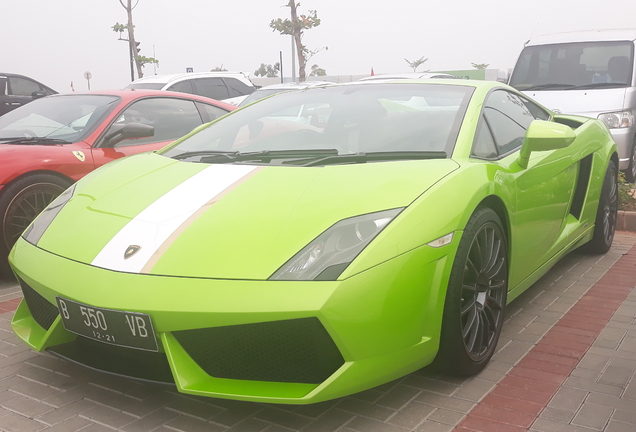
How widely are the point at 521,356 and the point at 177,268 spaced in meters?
1.72

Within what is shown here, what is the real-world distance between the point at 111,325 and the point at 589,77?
308 inches

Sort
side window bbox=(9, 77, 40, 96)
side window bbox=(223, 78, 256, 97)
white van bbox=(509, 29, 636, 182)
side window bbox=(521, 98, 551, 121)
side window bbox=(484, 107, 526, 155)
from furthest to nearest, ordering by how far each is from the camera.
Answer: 1. side window bbox=(9, 77, 40, 96)
2. side window bbox=(223, 78, 256, 97)
3. white van bbox=(509, 29, 636, 182)
4. side window bbox=(521, 98, 551, 121)
5. side window bbox=(484, 107, 526, 155)

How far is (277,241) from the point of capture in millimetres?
2441

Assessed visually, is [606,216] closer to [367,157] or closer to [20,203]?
[367,157]

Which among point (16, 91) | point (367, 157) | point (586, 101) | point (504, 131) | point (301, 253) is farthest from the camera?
point (16, 91)

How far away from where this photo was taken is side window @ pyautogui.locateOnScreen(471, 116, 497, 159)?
3189mm

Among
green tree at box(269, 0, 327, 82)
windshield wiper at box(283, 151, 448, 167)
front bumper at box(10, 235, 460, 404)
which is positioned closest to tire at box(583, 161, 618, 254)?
windshield wiper at box(283, 151, 448, 167)

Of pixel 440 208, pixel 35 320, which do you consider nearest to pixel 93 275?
pixel 35 320

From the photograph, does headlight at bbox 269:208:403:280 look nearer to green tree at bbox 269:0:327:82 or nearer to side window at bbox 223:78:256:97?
side window at bbox 223:78:256:97

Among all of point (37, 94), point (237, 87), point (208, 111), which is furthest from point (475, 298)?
point (37, 94)

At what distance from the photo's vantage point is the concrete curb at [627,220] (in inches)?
247

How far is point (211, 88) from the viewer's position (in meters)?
13.1

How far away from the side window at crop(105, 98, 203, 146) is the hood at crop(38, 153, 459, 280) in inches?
97.9

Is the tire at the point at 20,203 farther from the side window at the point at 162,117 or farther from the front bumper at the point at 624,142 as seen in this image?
the front bumper at the point at 624,142
